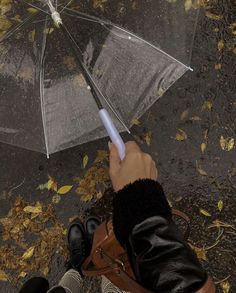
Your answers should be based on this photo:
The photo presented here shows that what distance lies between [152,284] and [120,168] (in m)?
0.55

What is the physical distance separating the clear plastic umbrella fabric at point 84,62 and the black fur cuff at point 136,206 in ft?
2.67

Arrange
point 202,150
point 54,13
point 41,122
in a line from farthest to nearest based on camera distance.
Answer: point 202,150
point 41,122
point 54,13

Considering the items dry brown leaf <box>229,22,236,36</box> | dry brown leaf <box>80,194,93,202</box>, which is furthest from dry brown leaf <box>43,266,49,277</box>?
dry brown leaf <box>229,22,236,36</box>

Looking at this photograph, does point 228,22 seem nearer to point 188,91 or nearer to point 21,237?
point 188,91

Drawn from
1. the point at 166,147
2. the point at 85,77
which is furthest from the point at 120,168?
the point at 166,147

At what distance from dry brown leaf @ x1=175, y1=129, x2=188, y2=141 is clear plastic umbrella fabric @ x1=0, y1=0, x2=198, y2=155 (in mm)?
871

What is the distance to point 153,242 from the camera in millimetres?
1784

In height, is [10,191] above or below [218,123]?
below

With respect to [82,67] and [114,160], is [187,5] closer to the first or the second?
[82,67]

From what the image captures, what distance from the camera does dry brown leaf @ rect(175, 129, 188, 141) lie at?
3.48 m

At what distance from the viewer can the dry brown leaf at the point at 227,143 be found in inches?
134

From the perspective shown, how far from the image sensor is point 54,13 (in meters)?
2.33

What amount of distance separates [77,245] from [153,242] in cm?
165

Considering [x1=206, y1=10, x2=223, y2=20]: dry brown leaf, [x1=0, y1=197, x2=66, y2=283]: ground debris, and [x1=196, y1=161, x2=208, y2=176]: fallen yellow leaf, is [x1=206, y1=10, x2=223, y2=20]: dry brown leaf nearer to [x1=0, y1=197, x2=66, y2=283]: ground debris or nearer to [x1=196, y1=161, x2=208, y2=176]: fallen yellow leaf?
[x1=196, y1=161, x2=208, y2=176]: fallen yellow leaf
